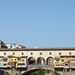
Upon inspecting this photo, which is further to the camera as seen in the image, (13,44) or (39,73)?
(13,44)

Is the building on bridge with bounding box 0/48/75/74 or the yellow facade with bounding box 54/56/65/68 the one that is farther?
the yellow facade with bounding box 54/56/65/68

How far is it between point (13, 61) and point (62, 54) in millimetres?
16887

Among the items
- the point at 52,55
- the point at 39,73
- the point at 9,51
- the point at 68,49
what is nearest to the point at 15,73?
the point at 9,51

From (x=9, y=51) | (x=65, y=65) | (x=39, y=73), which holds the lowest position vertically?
(x=39, y=73)

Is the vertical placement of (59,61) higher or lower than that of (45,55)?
lower

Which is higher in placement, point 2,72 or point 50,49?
point 50,49

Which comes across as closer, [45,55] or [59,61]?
[59,61]

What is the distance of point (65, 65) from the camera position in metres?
64.2

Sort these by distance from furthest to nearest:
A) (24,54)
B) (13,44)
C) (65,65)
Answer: (13,44) < (24,54) < (65,65)

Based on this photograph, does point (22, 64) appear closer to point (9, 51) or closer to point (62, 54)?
point (9, 51)

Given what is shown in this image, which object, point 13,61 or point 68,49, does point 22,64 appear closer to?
point 13,61

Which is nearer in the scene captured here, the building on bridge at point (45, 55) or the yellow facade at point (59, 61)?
the building on bridge at point (45, 55)

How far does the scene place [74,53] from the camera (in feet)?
214

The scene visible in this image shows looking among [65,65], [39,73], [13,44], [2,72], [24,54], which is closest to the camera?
[65,65]
